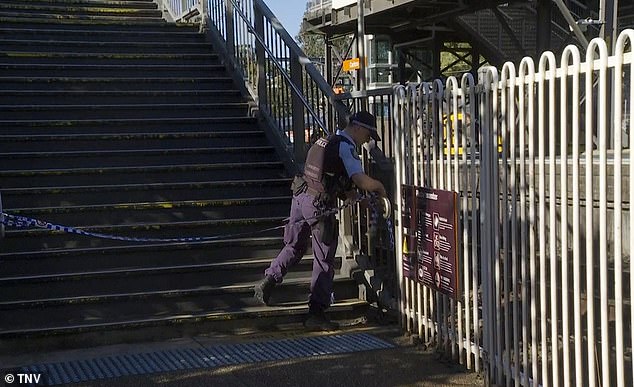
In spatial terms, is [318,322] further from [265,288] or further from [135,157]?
[135,157]

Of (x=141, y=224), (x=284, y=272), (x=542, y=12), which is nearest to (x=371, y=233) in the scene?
(x=284, y=272)

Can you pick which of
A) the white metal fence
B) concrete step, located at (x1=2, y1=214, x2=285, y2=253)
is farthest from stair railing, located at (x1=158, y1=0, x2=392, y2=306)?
the white metal fence

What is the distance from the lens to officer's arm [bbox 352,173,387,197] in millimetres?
5559

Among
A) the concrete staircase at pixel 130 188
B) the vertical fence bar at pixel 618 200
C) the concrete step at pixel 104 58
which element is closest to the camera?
the vertical fence bar at pixel 618 200

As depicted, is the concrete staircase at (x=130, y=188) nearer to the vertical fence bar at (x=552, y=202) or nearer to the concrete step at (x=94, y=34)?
the concrete step at (x=94, y=34)

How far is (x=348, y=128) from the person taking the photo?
589 centimetres

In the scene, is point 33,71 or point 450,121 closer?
point 450,121

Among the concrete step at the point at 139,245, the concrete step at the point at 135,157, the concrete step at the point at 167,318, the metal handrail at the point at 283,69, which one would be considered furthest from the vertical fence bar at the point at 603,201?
the concrete step at the point at 135,157

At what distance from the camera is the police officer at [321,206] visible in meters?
5.79

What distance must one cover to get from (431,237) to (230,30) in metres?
5.32

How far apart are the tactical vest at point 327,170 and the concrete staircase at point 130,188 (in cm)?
95

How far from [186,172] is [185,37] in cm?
344

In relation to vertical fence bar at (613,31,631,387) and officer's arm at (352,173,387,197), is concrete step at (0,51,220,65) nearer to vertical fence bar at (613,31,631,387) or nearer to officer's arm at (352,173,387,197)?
officer's arm at (352,173,387,197)

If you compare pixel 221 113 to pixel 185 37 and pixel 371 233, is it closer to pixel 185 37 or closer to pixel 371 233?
pixel 185 37
